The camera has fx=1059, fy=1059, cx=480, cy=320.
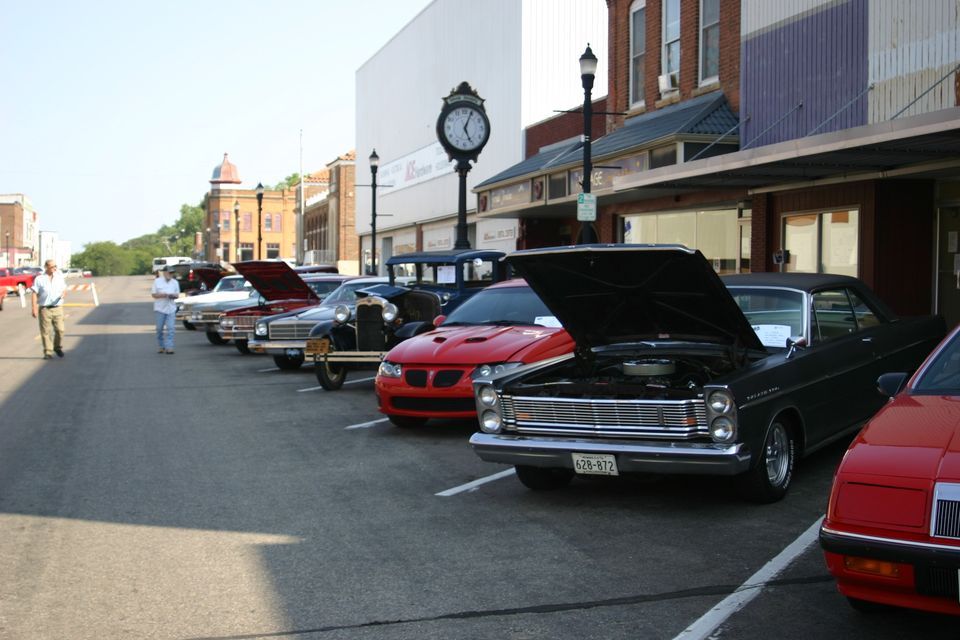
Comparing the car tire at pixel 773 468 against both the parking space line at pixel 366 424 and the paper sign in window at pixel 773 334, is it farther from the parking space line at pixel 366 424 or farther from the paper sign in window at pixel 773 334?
the parking space line at pixel 366 424

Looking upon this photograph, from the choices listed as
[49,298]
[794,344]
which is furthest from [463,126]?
[794,344]

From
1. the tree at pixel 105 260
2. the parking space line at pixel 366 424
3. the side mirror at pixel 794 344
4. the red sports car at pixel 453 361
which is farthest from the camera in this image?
the tree at pixel 105 260

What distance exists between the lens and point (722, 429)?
21.9 ft

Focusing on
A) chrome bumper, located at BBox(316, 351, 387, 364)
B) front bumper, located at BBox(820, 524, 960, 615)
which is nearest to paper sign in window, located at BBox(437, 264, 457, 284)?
chrome bumper, located at BBox(316, 351, 387, 364)

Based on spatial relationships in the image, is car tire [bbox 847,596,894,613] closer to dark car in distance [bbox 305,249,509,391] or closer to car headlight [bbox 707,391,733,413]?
car headlight [bbox 707,391,733,413]

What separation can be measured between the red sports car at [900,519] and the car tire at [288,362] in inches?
541

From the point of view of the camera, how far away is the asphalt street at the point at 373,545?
16.5 feet

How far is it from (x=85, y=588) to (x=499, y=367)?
4.95 metres

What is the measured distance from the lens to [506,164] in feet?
114

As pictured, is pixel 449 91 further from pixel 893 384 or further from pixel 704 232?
pixel 893 384

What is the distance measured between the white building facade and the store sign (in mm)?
48

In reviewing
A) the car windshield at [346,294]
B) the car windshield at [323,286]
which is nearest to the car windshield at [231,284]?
the car windshield at [323,286]

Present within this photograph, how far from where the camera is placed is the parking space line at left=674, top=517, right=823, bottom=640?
4812 millimetres

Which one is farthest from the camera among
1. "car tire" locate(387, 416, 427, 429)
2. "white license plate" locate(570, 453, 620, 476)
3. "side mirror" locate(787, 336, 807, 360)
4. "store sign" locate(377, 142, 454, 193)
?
"store sign" locate(377, 142, 454, 193)
